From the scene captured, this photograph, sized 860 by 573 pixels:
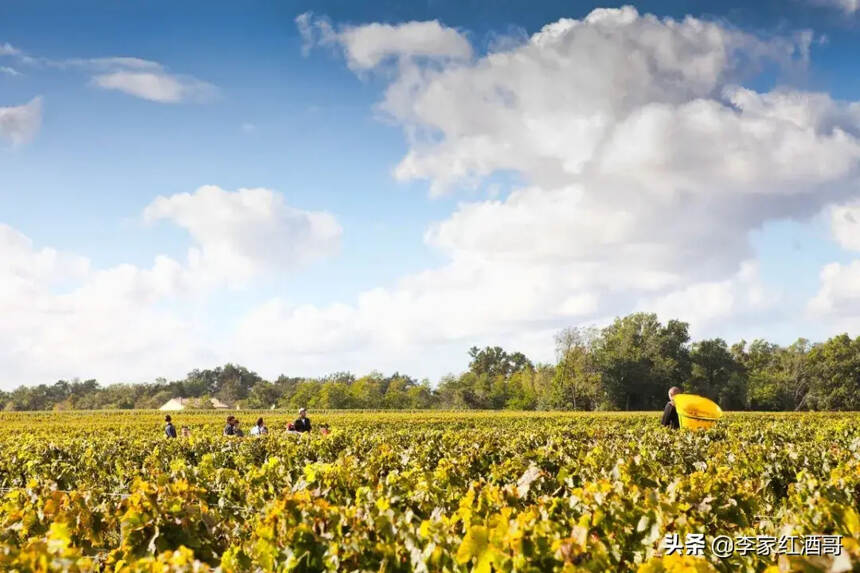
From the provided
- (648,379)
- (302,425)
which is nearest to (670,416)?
(302,425)

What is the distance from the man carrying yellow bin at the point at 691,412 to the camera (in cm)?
1376

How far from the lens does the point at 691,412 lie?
13820 mm

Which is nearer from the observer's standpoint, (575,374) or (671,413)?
(671,413)

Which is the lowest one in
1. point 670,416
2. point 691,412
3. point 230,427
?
point 230,427

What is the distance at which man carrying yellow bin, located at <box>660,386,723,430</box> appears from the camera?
13758 millimetres

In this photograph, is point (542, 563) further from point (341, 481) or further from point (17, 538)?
point (17, 538)

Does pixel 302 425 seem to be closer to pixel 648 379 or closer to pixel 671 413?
pixel 671 413

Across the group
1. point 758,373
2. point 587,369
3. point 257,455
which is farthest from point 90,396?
point 257,455

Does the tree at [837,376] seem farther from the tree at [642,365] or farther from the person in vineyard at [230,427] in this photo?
the person in vineyard at [230,427]

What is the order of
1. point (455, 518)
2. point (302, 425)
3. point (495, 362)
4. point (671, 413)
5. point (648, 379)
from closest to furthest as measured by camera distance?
point (455, 518) < point (671, 413) < point (302, 425) < point (648, 379) < point (495, 362)

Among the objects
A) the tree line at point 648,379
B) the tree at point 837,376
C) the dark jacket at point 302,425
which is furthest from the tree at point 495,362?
the dark jacket at point 302,425

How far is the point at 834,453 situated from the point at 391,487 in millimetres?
6499

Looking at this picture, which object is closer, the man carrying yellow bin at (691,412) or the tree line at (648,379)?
the man carrying yellow bin at (691,412)

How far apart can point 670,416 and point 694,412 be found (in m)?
0.64
